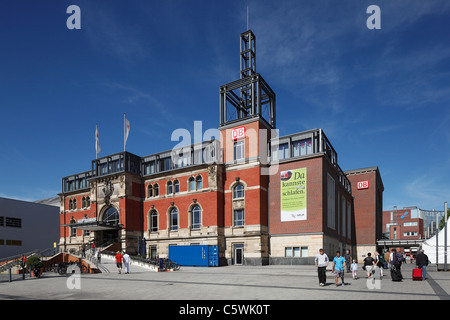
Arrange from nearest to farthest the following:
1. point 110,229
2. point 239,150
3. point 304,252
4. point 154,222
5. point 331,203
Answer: point 304,252
point 239,150
point 331,203
point 154,222
point 110,229

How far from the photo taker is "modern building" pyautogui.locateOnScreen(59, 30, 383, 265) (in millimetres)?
41500

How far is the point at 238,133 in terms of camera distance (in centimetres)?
4481

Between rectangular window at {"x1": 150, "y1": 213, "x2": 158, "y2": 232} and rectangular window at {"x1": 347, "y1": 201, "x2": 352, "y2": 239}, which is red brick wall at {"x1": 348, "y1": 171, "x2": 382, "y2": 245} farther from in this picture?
rectangular window at {"x1": 150, "y1": 213, "x2": 158, "y2": 232}

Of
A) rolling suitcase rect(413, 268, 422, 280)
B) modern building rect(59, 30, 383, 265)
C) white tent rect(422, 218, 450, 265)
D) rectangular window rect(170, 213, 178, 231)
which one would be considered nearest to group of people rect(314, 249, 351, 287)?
rolling suitcase rect(413, 268, 422, 280)

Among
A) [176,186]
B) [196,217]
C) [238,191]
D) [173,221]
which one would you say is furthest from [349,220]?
[176,186]

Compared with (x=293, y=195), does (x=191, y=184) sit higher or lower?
higher

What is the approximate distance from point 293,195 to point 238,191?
6674 millimetres

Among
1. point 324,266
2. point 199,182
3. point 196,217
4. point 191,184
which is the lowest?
point 196,217

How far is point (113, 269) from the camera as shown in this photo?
3275cm

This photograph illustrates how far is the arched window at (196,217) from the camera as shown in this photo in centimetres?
4583

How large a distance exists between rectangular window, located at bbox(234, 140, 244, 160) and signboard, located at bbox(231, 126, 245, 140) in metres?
0.68

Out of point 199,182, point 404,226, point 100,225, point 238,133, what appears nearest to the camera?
point 238,133

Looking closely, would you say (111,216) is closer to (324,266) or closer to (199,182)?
(199,182)

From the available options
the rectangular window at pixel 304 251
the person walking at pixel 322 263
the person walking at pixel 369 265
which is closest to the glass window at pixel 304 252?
the rectangular window at pixel 304 251
